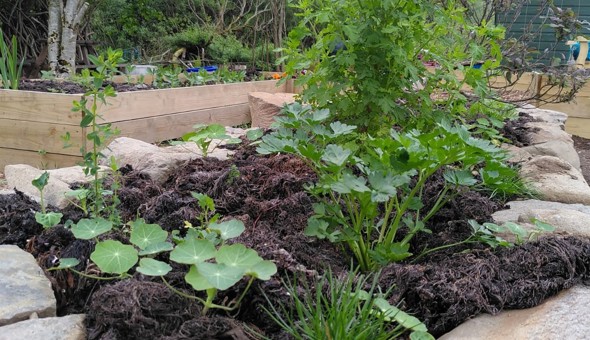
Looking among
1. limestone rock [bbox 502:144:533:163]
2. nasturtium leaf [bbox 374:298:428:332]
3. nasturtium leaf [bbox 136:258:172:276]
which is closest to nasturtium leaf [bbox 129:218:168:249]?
nasturtium leaf [bbox 136:258:172:276]

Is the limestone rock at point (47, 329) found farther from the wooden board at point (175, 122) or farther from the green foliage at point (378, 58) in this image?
the wooden board at point (175, 122)

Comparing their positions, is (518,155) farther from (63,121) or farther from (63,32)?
(63,32)

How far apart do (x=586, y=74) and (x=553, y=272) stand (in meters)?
3.52

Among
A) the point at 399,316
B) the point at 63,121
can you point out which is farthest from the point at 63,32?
the point at 399,316

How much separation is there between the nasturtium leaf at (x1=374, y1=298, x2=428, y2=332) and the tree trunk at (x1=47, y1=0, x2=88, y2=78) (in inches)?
210

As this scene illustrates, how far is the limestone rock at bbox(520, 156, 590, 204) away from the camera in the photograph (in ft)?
8.98

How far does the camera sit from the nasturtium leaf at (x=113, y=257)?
1466 millimetres

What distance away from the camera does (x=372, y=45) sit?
260cm

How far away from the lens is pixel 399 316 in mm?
1433

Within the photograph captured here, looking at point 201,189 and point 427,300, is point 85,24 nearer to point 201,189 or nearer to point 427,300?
point 201,189

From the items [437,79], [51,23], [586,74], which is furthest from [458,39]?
[51,23]

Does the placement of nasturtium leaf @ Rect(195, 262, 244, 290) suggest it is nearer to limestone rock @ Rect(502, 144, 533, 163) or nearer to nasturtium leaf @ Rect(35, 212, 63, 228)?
nasturtium leaf @ Rect(35, 212, 63, 228)

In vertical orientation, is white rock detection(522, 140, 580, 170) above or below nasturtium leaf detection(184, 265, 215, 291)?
below

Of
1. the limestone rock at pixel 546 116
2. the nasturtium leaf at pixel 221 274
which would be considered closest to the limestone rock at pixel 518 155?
the limestone rock at pixel 546 116
